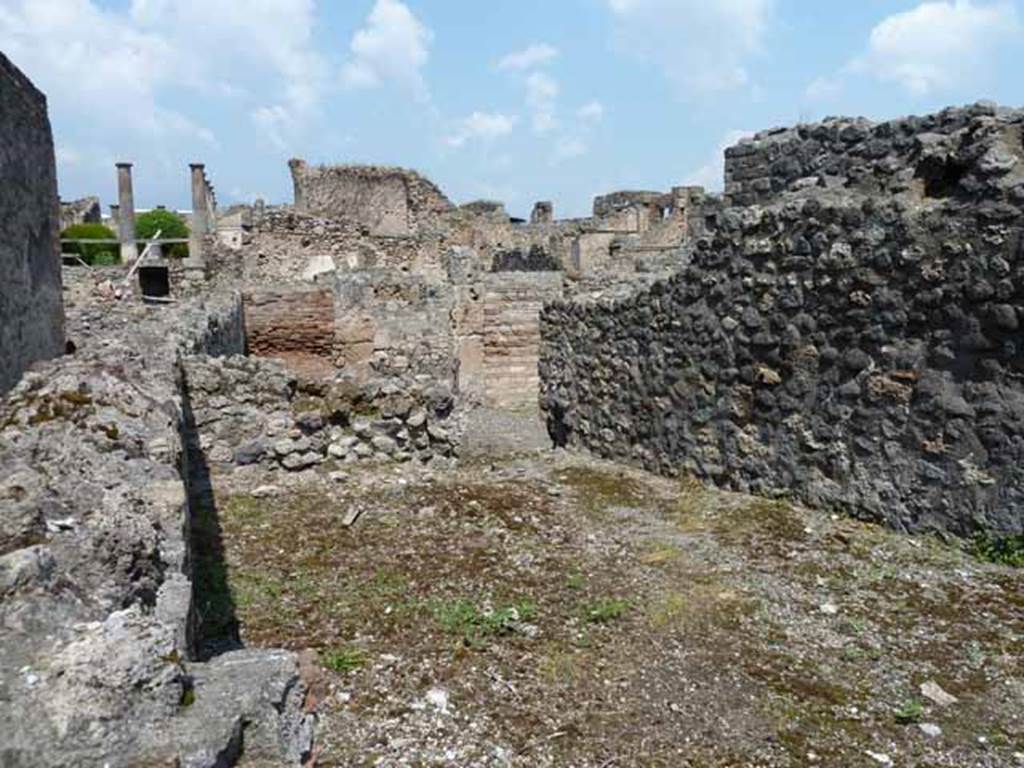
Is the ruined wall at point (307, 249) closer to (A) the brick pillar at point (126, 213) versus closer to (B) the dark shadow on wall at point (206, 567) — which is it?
(A) the brick pillar at point (126, 213)

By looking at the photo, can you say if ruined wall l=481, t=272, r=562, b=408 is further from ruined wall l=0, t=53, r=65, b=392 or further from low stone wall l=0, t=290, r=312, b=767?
low stone wall l=0, t=290, r=312, b=767

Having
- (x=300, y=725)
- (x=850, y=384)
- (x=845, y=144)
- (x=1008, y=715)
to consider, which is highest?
(x=845, y=144)

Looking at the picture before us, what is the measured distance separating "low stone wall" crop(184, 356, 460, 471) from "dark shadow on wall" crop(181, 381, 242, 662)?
197 millimetres

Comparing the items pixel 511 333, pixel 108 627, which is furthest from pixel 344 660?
pixel 511 333

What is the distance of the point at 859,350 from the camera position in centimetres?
615

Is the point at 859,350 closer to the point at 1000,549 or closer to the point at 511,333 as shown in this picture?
the point at 1000,549

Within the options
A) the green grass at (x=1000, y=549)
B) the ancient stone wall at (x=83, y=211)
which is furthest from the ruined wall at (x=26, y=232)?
the ancient stone wall at (x=83, y=211)

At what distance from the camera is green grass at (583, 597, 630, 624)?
4.50 metres

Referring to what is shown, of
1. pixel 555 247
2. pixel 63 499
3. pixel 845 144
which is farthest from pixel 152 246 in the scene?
pixel 63 499

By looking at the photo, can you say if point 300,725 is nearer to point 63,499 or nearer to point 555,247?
point 63,499

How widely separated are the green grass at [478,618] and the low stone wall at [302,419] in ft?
10.9

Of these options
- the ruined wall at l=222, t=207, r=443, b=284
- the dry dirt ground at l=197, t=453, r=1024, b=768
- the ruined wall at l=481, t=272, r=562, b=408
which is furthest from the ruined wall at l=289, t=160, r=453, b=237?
the dry dirt ground at l=197, t=453, r=1024, b=768

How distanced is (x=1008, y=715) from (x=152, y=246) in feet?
99.6

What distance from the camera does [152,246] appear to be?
29453mm
